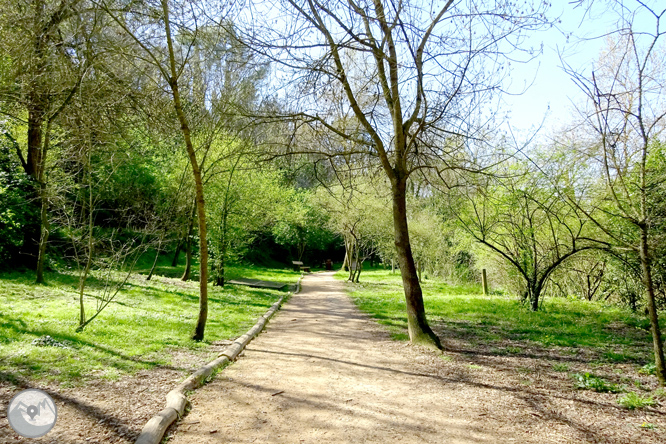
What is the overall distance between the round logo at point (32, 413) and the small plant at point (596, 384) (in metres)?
5.35

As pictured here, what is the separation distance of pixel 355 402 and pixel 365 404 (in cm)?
11

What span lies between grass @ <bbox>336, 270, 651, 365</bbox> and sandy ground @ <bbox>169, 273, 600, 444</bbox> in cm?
192

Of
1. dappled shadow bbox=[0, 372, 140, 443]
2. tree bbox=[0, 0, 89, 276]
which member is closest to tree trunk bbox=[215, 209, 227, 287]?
tree bbox=[0, 0, 89, 276]

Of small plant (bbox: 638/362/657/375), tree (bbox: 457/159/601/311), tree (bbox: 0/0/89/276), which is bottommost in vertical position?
small plant (bbox: 638/362/657/375)

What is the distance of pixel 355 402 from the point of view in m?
4.55

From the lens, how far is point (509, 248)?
1351 cm

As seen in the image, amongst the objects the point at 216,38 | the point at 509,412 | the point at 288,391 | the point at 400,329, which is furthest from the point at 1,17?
the point at 400,329

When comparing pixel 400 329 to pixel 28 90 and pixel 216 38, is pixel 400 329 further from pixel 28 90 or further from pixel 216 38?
pixel 28 90

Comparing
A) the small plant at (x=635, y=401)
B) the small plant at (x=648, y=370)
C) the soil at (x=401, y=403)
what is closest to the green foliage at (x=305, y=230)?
the soil at (x=401, y=403)

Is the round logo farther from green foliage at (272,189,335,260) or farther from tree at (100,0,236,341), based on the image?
green foliage at (272,189,335,260)

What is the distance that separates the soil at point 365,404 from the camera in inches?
144

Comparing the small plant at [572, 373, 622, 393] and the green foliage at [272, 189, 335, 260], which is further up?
the green foliage at [272, 189, 335, 260]

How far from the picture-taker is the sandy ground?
12.1ft

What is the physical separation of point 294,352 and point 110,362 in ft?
8.92
